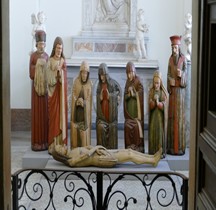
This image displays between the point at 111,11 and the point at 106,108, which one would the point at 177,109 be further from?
the point at 111,11

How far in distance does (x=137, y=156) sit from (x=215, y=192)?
15.0ft

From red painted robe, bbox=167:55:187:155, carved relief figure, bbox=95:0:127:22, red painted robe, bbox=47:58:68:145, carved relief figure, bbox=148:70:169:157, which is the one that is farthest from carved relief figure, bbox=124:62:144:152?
carved relief figure, bbox=95:0:127:22

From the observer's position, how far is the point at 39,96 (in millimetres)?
7270

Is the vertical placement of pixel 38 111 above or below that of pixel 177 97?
below

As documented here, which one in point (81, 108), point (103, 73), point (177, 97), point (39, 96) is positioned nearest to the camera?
point (103, 73)

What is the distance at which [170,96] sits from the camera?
7180 millimetres

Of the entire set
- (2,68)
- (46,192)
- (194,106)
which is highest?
(2,68)

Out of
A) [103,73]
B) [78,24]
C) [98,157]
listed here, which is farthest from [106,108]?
[78,24]

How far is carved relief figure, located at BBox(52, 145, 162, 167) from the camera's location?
6246 mm

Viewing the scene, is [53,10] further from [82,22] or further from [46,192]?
[46,192]

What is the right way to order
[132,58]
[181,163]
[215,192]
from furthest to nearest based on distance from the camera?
[132,58] < [181,163] < [215,192]

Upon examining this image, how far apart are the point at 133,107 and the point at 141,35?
9.36ft

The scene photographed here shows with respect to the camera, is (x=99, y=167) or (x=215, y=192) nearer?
(x=215, y=192)

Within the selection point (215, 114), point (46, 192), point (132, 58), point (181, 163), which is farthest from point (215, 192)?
point (132, 58)
